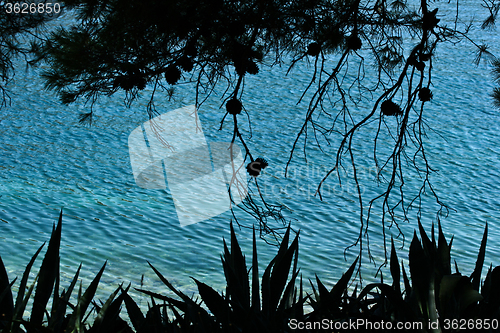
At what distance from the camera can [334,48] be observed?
2945 millimetres

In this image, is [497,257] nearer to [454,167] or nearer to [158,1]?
[454,167]

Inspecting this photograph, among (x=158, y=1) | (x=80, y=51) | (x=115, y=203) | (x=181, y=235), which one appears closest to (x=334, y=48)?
(x=158, y=1)

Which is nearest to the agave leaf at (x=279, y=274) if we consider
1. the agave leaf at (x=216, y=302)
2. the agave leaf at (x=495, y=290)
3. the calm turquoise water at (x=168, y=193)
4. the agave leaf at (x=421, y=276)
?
the agave leaf at (x=216, y=302)

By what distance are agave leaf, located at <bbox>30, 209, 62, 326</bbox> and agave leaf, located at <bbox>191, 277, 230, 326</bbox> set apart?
461 mm

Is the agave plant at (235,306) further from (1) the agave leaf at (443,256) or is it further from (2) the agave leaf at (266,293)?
(1) the agave leaf at (443,256)

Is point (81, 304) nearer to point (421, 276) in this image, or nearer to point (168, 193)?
point (421, 276)

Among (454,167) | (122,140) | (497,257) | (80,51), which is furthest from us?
(122,140)

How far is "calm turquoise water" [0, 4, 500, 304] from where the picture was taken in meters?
4.40

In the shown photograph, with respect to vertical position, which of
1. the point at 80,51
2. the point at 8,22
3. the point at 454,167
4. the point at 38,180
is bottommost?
the point at 80,51

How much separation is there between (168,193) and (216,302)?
4.51 metres

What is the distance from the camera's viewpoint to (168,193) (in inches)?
240

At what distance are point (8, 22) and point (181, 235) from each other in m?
2.69

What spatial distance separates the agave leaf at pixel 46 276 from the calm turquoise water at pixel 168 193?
210 cm

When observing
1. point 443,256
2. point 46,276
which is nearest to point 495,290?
point 443,256
